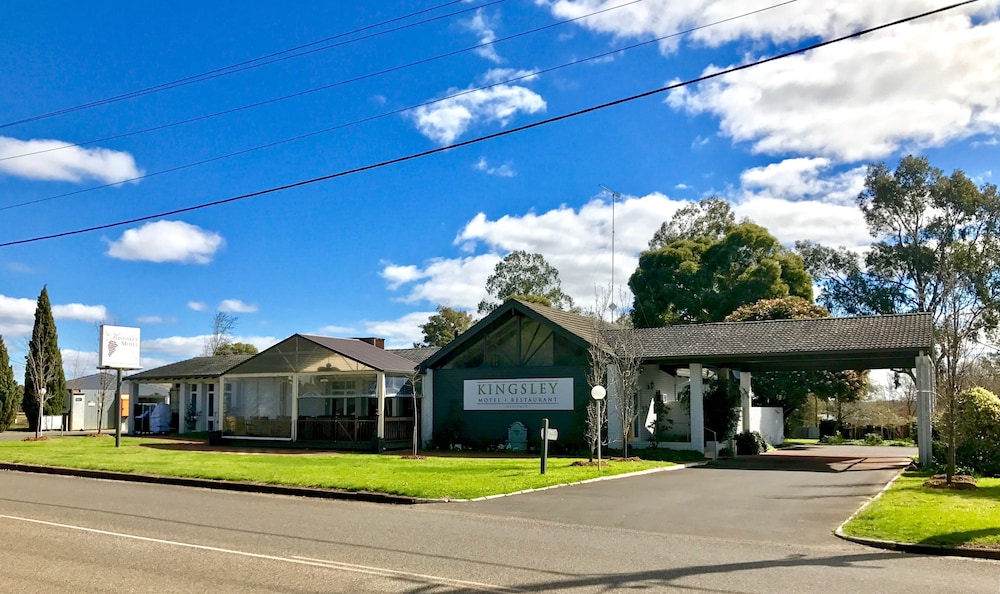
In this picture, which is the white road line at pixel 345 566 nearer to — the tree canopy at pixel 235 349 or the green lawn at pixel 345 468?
the green lawn at pixel 345 468

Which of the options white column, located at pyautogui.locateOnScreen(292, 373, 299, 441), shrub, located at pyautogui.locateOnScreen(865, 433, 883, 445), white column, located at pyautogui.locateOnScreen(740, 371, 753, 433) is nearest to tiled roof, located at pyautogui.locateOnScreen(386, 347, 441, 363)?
white column, located at pyautogui.locateOnScreen(292, 373, 299, 441)

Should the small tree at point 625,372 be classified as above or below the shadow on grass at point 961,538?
above

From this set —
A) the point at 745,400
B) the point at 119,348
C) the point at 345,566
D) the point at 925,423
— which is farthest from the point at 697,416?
the point at 119,348

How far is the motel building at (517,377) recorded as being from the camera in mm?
25719

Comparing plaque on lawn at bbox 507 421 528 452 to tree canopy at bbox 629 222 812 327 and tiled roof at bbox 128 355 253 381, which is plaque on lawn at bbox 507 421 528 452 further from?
tree canopy at bbox 629 222 812 327

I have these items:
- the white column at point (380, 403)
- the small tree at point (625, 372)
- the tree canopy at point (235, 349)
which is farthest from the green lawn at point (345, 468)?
the tree canopy at point (235, 349)

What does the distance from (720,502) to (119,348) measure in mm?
25780

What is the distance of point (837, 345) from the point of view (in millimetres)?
24234

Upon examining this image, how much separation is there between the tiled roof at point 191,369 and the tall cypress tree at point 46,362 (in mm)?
6626

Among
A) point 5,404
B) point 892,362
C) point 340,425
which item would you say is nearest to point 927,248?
point 892,362

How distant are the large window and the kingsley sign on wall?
26.0 ft

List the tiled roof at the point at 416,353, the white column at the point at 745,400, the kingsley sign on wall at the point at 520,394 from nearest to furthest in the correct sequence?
1. the kingsley sign on wall at the point at 520,394
2. the white column at the point at 745,400
3. the tiled roof at the point at 416,353

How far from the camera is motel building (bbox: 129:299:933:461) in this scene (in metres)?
25.7

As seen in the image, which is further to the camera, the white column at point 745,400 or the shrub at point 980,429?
the white column at point 745,400
